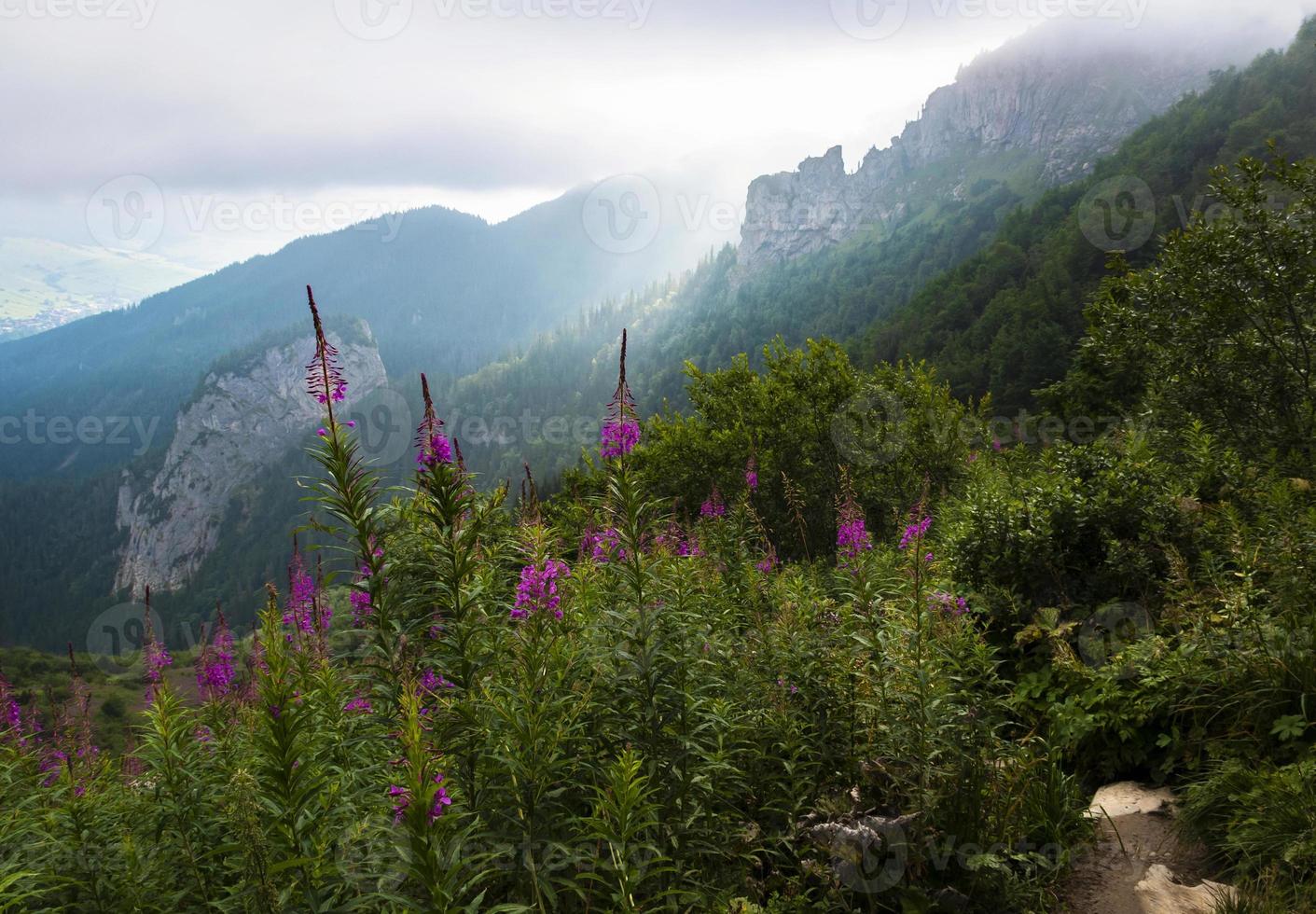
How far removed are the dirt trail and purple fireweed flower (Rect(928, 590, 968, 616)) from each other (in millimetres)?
1592

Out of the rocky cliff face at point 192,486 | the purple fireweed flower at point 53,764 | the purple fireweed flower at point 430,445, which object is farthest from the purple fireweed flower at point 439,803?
the rocky cliff face at point 192,486

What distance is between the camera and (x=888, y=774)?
4.03 meters

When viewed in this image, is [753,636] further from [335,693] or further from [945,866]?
[335,693]

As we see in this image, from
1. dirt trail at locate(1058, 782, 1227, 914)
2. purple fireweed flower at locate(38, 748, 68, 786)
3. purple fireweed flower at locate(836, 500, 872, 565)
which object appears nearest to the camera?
dirt trail at locate(1058, 782, 1227, 914)

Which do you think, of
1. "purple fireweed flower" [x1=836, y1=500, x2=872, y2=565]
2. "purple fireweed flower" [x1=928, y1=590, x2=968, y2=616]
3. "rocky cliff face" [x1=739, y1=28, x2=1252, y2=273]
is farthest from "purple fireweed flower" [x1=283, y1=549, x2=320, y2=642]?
"rocky cliff face" [x1=739, y1=28, x2=1252, y2=273]

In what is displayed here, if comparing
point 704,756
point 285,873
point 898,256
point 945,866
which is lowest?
point 945,866

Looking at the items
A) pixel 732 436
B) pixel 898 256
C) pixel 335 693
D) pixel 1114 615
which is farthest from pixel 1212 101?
pixel 335 693

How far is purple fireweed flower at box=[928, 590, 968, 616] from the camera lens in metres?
5.02

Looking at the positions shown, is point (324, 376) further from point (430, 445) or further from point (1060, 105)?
point (1060, 105)

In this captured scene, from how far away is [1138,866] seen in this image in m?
4.04

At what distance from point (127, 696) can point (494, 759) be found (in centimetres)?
6680

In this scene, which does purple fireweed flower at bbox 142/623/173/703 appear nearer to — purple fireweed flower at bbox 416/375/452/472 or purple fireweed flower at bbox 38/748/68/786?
purple fireweed flower at bbox 38/748/68/786

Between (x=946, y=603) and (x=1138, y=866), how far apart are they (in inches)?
76.9

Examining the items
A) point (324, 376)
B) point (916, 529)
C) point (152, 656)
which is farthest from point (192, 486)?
point (916, 529)
